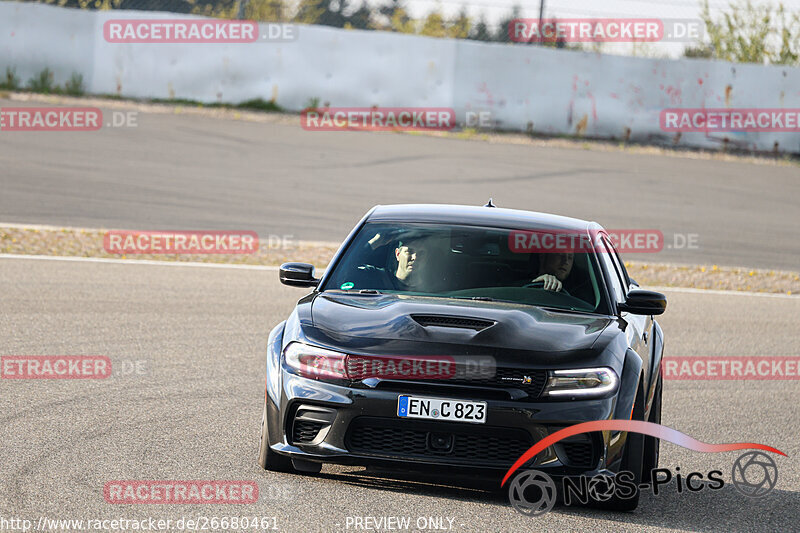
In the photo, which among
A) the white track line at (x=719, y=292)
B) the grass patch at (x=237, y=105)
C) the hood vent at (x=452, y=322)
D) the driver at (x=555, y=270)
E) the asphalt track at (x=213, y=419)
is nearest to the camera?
the asphalt track at (x=213, y=419)

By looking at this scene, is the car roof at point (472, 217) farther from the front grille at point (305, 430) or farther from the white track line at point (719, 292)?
the white track line at point (719, 292)

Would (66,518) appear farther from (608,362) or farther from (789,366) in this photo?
(789,366)

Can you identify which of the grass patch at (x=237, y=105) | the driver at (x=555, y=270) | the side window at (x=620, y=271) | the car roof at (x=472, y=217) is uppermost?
the car roof at (x=472, y=217)

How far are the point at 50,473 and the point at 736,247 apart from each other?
15.9 m

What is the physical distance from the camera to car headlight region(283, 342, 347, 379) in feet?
18.3

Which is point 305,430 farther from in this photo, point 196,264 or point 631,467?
point 196,264

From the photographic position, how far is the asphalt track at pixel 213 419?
5.56 metres

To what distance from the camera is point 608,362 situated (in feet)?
18.5

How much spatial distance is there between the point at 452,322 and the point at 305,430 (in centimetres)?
88

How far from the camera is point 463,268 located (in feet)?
22.7

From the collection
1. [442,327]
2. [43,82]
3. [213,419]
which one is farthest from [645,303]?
[43,82]

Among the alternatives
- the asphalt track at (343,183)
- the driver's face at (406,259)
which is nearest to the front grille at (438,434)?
the driver's face at (406,259)

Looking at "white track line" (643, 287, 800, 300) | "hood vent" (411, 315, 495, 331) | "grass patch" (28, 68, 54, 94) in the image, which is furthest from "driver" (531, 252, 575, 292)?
"grass patch" (28, 68, 54, 94)

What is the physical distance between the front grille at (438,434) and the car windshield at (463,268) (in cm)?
126
